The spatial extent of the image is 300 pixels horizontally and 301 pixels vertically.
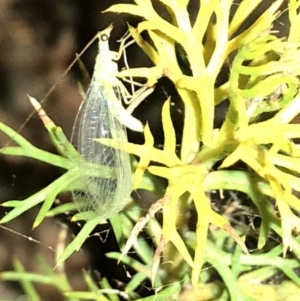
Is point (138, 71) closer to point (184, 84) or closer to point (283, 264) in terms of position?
point (184, 84)

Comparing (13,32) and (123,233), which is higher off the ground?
(13,32)

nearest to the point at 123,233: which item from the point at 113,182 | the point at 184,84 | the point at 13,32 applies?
the point at 113,182
